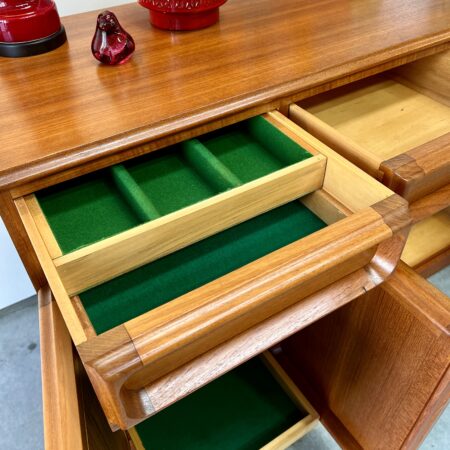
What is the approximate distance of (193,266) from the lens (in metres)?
0.54

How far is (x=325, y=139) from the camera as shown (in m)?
0.61

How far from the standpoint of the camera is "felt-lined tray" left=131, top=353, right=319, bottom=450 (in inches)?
31.0

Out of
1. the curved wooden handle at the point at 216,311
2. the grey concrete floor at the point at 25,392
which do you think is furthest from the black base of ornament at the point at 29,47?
the grey concrete floor at the point at 25,392

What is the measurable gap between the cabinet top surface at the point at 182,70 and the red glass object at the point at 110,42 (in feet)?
0.05

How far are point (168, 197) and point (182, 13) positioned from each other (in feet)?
1.10

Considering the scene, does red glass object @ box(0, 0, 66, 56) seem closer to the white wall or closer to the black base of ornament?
the black base of ornament

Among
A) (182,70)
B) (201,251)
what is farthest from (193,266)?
(182,70)

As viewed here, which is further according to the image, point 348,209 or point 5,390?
point 5,390

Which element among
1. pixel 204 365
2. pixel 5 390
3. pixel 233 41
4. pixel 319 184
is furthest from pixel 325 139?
pixel 5 390

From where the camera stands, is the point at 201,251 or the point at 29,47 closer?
the point at 201,251

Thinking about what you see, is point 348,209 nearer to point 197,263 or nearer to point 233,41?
point 197,263

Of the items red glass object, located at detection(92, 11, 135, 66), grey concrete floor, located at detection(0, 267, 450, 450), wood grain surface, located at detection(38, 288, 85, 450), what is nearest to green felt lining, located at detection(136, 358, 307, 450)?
grey concrete floor, located at detection(0, 267, 450, 450)

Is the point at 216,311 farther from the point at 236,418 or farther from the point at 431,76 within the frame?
the point at 431,76

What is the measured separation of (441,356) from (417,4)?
645 millimetres
